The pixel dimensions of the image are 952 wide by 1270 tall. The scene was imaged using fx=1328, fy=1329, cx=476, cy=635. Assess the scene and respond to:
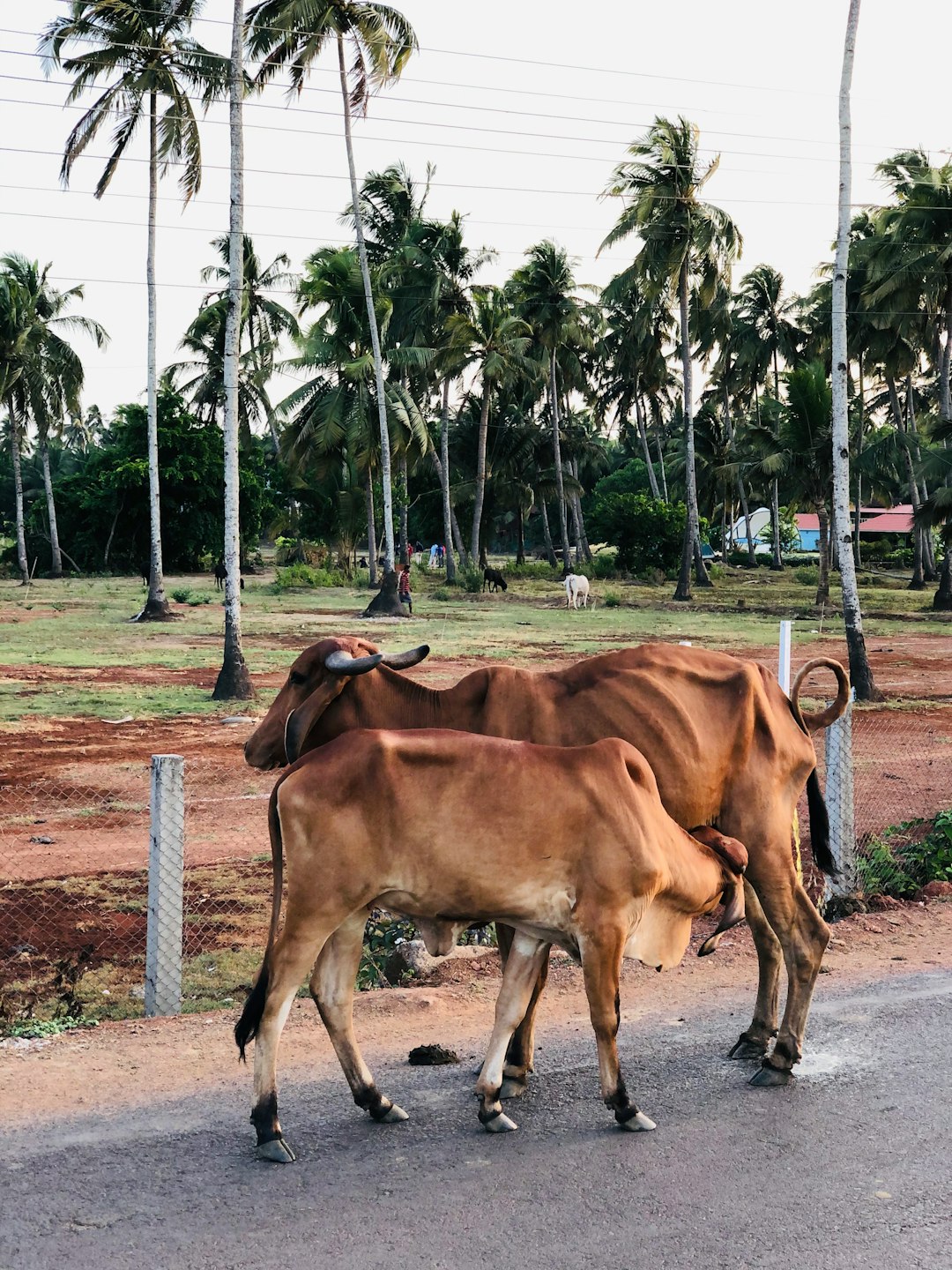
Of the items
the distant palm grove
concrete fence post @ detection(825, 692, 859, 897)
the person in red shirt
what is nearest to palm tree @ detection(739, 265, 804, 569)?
the distant palm grove

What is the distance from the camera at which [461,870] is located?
5.21 m

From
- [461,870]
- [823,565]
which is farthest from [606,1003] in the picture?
[823,565]

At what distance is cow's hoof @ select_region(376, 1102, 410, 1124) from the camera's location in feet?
17.3

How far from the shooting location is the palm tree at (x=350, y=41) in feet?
95.7

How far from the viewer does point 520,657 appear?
25.5 metres

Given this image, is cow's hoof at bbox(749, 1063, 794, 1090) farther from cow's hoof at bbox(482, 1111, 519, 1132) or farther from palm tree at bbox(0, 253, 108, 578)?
palm tree at bbox(0, 253, 108, 578)

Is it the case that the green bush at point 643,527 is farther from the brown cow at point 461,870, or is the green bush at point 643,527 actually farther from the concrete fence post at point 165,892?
the brown cow at point 461,870

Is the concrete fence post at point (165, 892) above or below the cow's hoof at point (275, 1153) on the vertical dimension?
above

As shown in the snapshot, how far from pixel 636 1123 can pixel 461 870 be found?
1.23 meters

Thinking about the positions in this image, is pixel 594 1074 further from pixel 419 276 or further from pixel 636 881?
pixel 419 276

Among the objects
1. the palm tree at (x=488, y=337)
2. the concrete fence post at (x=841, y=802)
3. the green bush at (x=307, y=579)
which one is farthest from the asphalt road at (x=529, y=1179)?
the green bush at (x=307, y=579)

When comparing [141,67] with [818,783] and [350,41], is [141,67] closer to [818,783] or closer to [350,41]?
[350,41]

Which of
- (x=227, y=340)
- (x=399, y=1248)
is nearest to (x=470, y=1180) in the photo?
(x=399, y=1248)

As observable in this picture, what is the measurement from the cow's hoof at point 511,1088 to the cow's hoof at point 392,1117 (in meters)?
0.48
